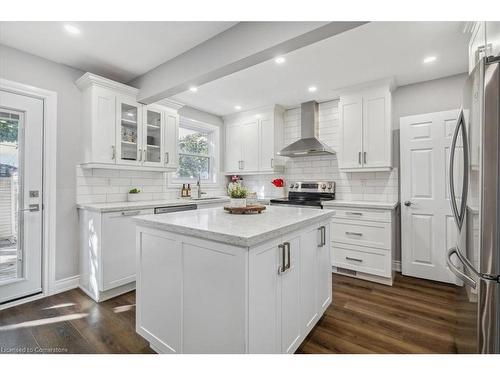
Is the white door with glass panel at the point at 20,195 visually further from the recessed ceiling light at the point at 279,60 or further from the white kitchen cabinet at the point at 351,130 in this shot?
the white kitchen cabinet at the point at 351,130

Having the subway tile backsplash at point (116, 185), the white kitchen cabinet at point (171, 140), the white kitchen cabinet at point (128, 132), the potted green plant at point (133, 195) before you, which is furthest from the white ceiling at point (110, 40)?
the potted green plant at point (133, 195)

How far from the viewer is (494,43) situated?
1.33 metres

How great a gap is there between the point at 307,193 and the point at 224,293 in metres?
3.01

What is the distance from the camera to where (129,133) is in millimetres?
3041

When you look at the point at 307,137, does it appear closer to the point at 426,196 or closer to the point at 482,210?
the point at 426,196

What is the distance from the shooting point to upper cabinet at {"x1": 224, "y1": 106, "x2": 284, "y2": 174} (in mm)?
4121

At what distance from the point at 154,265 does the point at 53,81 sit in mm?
2403

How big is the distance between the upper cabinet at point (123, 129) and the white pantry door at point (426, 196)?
3.05 metres

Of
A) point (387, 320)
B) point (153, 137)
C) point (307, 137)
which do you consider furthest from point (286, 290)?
point (307, 137)

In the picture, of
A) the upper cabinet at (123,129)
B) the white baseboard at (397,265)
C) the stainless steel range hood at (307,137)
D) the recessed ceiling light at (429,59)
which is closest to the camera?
the recessed ceiling light at (429,59)

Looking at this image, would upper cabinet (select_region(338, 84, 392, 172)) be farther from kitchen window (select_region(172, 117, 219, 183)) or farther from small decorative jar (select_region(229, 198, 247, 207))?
kitchen window (select_region(172, 117, 219, 183))

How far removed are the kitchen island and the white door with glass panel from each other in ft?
5.24

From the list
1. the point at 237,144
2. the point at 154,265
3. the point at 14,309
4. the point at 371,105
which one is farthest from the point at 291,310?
the point at 237,144

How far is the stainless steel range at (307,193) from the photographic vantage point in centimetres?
372
